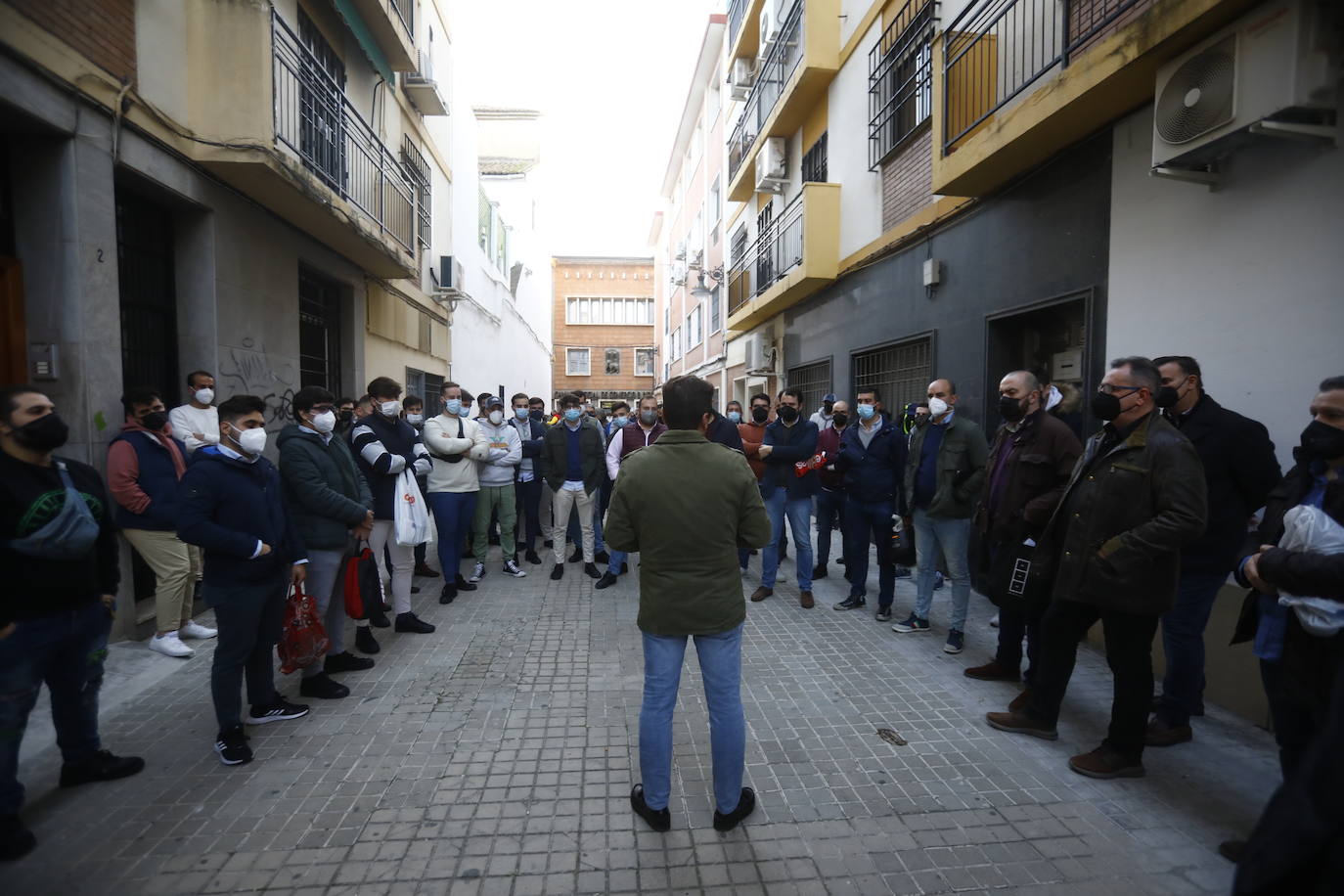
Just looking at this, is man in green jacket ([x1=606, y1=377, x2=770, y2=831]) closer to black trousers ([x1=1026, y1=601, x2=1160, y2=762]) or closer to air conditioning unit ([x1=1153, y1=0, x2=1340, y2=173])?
black trousers ([x1=1026, y1=601, x2=1160, y2=762])

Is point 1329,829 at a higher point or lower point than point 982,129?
lower

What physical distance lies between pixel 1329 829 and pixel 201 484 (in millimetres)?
4107

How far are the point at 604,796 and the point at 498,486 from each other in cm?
448

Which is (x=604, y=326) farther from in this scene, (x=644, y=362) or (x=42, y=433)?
(x=42, y=433)

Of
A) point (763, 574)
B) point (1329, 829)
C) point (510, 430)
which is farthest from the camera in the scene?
point (510, 430)

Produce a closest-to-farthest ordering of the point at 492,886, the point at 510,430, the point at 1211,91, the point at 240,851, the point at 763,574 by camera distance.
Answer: the point at 492,886, the point at 240,851, the point at 1211,91, the point at 763,574, the point at 510,430

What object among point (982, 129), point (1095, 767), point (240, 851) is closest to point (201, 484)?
point (240, 851)

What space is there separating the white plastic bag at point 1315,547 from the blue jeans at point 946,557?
251cm

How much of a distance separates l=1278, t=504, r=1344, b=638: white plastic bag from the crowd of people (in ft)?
0.06

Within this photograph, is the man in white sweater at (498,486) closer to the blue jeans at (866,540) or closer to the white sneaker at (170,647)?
the white sneaker at (170,647)

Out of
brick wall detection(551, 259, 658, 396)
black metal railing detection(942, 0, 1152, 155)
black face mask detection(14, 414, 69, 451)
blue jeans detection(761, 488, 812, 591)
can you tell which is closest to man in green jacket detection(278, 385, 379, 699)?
black face mask detection(14, 414, 69, 451)

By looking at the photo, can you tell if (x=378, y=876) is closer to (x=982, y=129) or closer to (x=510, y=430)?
(x=510, y=430)

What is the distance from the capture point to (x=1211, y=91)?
391 cm

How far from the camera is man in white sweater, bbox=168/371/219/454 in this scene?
17.5 ft
